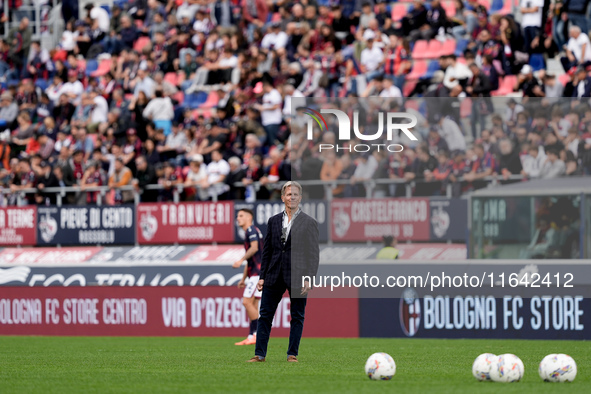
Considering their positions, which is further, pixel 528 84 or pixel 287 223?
pixel 528 84

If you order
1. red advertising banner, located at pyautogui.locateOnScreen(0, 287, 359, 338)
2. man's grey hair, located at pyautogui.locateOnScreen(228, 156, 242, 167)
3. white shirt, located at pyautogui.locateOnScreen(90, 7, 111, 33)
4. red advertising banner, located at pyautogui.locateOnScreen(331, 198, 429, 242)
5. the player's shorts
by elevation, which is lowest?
red advertising banner, located at pyautogui.locateOnScreen(0, 287, 359, 338)

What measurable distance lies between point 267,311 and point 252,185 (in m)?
9.86

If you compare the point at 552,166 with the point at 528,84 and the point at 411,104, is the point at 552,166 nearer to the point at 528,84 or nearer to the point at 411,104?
the point at 411,104

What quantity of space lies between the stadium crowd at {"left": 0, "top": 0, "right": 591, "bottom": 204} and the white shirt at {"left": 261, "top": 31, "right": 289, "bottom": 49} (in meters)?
0.03

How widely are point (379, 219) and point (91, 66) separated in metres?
14.5

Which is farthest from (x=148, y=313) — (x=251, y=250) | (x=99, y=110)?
(x=99, y=110)

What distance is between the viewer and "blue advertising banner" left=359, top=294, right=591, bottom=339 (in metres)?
16.9

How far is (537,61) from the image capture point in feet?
72.7

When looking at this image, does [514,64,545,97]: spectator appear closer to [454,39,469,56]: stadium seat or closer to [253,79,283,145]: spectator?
[454,39,469,56]: stadium seat

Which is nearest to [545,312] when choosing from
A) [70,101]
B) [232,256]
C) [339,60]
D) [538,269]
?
[538,269]

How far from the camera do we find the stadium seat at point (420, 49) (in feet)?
79.7

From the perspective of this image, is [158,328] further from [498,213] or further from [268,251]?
[268,251]

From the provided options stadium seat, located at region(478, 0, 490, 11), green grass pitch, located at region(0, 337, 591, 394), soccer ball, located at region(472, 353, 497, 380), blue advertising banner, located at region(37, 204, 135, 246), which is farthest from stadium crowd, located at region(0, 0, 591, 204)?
soccer ball, located at region(472, 353, 497, 380)

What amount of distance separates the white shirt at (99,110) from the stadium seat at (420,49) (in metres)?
7.71
